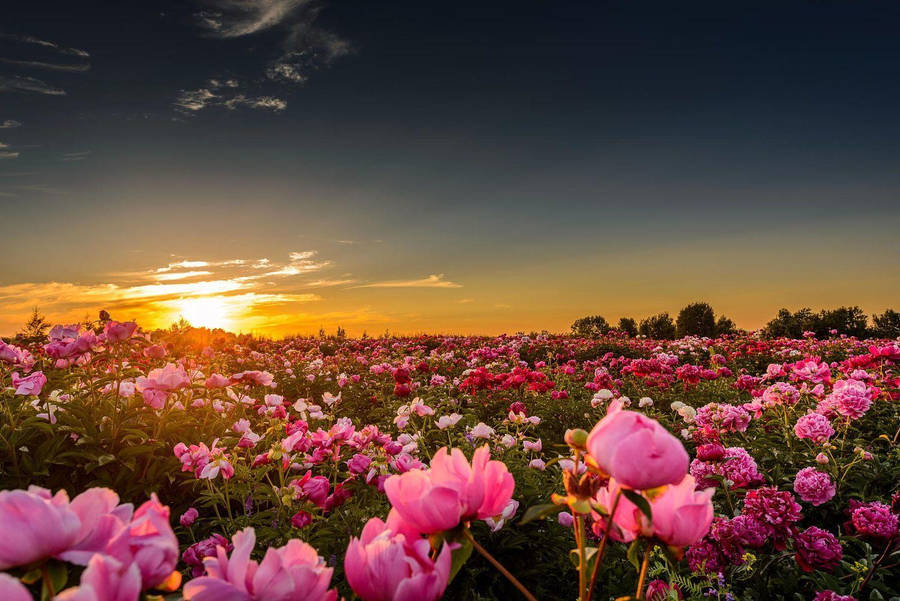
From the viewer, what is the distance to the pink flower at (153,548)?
2.09 feet

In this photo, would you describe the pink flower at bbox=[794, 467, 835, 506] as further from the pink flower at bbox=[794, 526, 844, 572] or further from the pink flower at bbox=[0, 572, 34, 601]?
the pink flower at bbox=[0, 572, 34, 601]

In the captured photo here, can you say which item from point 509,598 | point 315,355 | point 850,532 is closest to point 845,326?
point 315,355

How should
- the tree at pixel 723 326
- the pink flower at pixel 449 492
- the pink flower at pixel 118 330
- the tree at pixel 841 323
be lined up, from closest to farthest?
1. the pink flower at pixel 449 492
2. the pink flower at pixel 118 330
3. the tree at pixel 841 323
4. the tree at pixel 723 326

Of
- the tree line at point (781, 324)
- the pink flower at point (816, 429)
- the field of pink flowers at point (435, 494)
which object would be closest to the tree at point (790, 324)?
the tree line at point (781, 324)

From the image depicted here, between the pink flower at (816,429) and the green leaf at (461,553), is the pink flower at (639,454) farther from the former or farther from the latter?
the pink flower at (816,429)

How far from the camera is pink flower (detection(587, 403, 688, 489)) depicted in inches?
28.2

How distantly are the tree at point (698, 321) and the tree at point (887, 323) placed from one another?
6.27m

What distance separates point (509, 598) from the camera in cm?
257

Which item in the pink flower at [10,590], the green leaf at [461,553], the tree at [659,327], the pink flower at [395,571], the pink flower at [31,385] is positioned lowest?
the tree at [659,327]

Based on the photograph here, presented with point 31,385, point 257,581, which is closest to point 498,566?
point 257,581

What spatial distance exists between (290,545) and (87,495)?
11.7 inches

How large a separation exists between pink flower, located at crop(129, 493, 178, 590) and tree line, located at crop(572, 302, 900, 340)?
689 inches

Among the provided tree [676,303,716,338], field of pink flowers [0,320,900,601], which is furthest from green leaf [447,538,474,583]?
A: tree [676,303,716,338]

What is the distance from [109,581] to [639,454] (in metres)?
0.69
